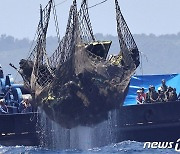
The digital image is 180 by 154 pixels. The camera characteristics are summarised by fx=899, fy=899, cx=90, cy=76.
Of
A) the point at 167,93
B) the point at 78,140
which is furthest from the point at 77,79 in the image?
the point at 167,93

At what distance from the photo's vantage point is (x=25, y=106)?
43125 mm

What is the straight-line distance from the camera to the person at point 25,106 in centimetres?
4297

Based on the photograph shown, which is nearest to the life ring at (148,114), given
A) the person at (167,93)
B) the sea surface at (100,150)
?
the person at (167,93)

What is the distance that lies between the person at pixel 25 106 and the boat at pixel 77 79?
224 centimetres

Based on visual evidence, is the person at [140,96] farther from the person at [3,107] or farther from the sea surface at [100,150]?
the person at [3,107]

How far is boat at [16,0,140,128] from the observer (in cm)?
3884

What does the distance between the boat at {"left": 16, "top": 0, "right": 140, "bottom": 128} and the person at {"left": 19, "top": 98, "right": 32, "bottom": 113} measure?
7.35ft

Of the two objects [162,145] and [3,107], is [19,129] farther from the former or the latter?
[162,145]

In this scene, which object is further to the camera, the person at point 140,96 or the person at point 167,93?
the person at point 140,96

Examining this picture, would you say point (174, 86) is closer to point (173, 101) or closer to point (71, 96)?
point (173, 101)

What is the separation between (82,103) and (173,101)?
609 centimetres

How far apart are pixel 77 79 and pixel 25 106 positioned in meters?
5.13

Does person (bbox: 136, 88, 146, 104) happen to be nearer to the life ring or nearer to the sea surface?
the life ring

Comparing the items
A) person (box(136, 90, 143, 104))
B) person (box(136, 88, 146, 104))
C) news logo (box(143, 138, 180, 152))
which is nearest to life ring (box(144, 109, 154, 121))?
news logo (box(143, 138, 180, 152))
